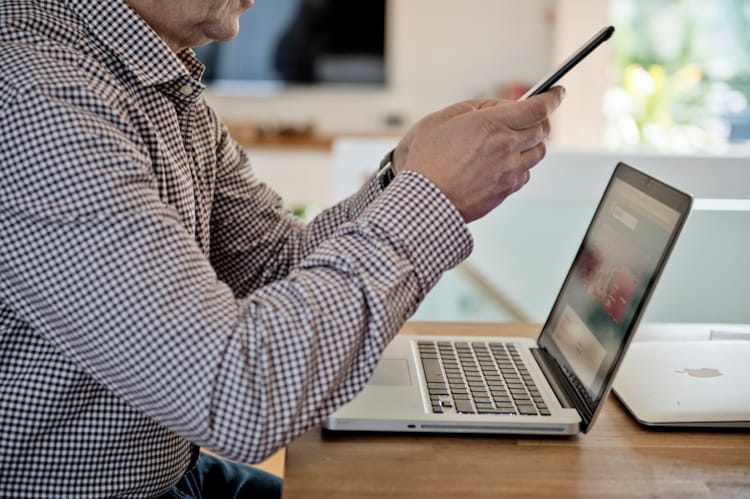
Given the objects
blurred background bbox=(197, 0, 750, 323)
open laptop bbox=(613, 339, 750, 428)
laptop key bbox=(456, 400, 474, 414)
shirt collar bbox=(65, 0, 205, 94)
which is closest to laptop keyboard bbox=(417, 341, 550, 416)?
laptop key bbox=(456, 400, 474, 414)

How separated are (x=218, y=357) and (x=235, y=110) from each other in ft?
13.9

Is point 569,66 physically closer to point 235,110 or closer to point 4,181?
point 4,181

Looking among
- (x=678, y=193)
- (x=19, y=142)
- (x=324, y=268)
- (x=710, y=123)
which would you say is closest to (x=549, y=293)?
(x=678, y=193)

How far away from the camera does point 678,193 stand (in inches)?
32.5

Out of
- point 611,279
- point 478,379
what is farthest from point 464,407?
point 611,279

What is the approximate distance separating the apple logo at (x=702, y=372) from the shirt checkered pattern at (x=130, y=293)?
1.06ft

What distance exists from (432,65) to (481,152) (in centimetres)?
404

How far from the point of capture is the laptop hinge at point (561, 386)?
0.86 m

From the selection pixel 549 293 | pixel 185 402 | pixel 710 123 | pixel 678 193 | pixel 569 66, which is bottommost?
pixel 710 123

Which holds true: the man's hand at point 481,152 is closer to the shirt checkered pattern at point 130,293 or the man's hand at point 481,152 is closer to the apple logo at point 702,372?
the shirt checkered pattern at point 130,293

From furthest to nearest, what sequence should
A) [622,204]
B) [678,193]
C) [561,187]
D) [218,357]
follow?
[561,187] → [622,204] → [678,193] → [218,357]

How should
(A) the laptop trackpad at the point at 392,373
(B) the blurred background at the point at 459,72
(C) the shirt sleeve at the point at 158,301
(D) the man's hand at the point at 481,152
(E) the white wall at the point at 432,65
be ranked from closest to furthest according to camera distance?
1. (C) the shirt sleeve at the point at 158,301
2. (D) the man's hand at the point at 481,152
3. (A) the laptop trackpad at the point at 392,373
4. (B) the blurred background at the point at 459,72
5. (E) the white wall at the point at 432,65

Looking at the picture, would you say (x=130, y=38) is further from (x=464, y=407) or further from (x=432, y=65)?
(x=432, y=65)

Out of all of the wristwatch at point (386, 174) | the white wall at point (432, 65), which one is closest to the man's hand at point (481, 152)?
the wristwatch at point (386, 174)
